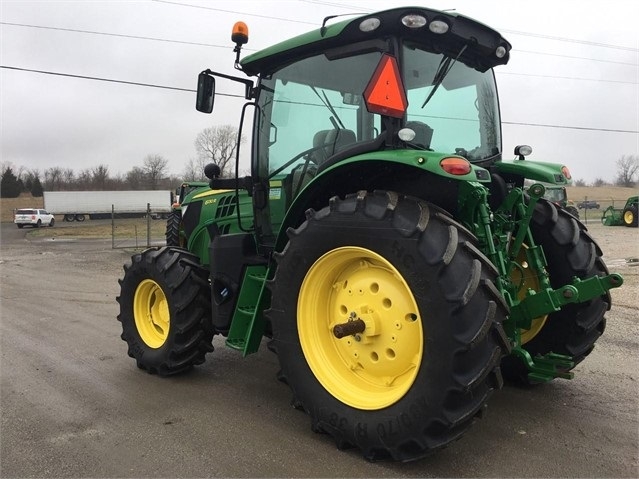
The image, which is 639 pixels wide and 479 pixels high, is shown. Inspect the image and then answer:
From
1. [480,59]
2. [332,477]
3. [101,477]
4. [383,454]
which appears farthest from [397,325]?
[480,59]

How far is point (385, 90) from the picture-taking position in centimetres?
301

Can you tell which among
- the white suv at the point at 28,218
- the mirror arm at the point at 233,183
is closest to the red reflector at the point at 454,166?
the mirror arm at the point at 233,183

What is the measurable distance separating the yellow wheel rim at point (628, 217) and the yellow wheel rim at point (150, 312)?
28.0 metres

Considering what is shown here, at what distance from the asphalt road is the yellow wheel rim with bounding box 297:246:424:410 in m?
0.41

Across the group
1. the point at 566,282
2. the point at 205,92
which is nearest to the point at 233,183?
the point at 205,92

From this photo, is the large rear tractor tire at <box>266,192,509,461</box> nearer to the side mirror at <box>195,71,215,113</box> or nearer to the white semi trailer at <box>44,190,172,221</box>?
the side mirror at <box>195,71,215,113</box>

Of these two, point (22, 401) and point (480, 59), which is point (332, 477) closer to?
point (22, 401)

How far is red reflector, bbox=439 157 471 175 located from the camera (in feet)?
8.83

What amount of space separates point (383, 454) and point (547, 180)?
218 cm

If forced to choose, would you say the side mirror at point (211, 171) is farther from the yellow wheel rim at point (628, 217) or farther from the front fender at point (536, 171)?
the yellow wheel rim at point (628, 217)

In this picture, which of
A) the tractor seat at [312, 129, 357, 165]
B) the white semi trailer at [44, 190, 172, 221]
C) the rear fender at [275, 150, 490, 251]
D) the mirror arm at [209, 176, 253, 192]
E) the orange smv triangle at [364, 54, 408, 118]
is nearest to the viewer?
the rear fender at [275, 150, 490, 251]

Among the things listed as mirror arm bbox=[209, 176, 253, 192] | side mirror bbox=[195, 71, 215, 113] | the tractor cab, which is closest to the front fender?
the tractor cab

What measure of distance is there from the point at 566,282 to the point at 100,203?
4983 centimetres

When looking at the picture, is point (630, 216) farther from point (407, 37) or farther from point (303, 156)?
point (407, 37)
